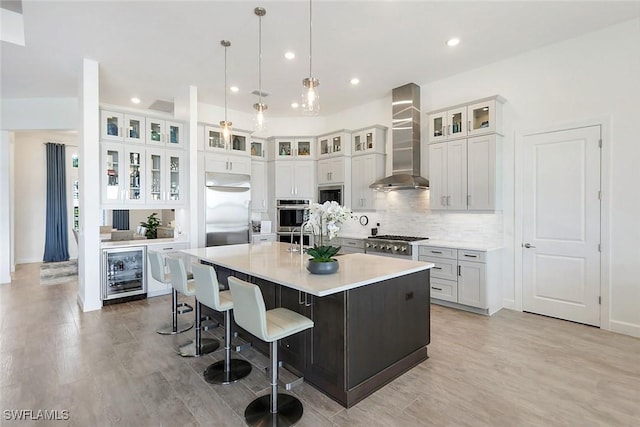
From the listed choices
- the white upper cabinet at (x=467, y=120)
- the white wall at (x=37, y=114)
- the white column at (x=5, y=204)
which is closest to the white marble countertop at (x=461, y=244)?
the white upper cabinet at (x=467, y=120)

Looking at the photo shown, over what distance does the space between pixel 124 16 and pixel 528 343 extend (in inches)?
212

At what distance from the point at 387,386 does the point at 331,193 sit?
415 cm

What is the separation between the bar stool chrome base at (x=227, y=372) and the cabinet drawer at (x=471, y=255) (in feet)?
9.95

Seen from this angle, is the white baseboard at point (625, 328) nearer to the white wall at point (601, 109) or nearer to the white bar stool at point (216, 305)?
the white wall at point (601, 109)

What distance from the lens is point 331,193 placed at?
6.24 meters

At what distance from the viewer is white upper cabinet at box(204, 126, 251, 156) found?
562 cm

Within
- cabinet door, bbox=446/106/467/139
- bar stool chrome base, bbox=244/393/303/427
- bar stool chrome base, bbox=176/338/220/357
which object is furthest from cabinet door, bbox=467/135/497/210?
bar stool chrome base, bbox=176/338/220/357

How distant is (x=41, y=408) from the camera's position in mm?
2234

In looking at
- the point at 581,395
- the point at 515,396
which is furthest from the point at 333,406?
the point at 581,395

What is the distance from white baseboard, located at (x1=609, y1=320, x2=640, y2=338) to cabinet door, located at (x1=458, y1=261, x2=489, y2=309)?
4.13 ft

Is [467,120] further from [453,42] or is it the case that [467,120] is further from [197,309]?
[197,309]

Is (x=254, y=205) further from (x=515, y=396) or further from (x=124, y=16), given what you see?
(x=515, y=396)

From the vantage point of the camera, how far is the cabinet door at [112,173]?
473 centimetres

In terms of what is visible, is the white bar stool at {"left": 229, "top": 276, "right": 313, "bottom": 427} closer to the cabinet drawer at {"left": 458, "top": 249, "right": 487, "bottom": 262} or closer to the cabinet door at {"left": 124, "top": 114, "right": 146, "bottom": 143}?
the cabinet drawer at {"left": 458, "top": 249, "right": 487, "bottom": 262}
